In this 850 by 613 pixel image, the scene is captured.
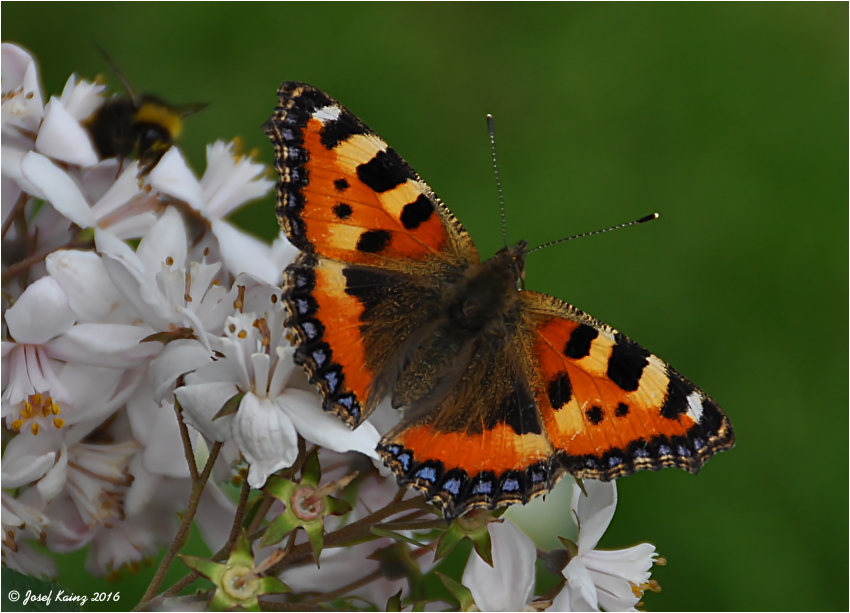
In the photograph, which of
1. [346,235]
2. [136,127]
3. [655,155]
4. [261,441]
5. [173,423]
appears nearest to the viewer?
[261,441]

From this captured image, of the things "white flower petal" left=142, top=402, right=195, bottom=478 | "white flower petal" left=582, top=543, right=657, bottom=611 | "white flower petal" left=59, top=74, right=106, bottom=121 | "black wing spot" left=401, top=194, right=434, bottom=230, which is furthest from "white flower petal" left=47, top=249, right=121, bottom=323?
"white flower petal" left=582, top=543, right=657, bottom=611

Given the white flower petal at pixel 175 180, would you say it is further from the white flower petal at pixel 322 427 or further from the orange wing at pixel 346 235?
the white flower petal at pixel 322 427

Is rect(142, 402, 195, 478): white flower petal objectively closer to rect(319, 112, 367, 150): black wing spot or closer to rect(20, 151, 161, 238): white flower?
rect(20, 151, 161, 238): white flower

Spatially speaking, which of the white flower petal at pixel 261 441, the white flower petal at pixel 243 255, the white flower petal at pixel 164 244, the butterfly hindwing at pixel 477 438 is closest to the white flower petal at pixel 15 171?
the white flower petal at pixel 164 244

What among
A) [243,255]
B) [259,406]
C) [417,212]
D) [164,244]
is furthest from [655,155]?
[259,406]

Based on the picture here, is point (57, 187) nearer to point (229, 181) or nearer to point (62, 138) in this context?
point (62, 138)

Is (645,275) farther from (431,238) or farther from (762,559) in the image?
(431,238)
